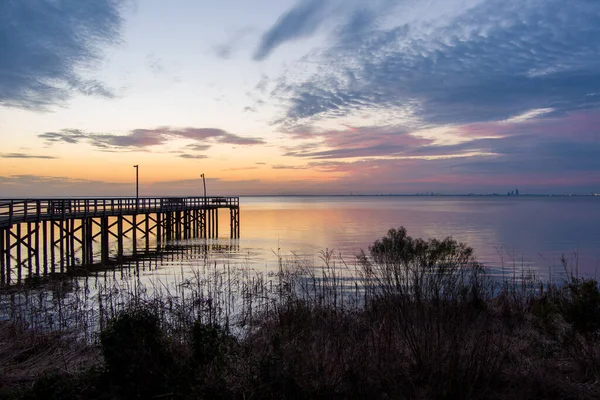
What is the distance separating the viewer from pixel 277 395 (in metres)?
Result: 5.73

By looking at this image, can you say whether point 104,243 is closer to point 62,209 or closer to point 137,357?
point 62,209

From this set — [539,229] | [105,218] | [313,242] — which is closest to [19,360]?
[105,218]

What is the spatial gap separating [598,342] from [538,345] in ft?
3.47

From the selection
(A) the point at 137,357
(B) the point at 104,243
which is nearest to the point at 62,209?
(B) the point at 104,243

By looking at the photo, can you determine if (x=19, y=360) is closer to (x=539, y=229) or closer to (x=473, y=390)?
(x=473, y=390)

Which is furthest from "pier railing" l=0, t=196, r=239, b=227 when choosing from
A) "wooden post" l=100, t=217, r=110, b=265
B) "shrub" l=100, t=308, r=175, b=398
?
"shrub" l=100, t=308, r=175, b=398

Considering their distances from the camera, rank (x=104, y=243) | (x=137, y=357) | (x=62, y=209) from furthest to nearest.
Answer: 1. (x=104, y=243)
2. (x=62, y=209)
3. (x=137, y=357)

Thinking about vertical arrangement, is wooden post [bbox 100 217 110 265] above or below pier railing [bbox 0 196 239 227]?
below

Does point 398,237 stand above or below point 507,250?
above

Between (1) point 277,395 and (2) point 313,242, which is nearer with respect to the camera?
(1) point 277,395

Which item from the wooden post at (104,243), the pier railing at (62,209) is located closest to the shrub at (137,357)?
the pier railing at (62,209)

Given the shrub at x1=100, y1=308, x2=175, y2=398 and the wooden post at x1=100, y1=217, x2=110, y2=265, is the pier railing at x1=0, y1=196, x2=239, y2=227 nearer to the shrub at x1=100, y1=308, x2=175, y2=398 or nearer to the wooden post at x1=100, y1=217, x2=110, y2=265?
the wooden post at x1=100, y1=217, x2=110, y2=265

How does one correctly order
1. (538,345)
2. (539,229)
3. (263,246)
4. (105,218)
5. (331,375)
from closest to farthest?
(331,375) < (538,345) < (105,218) < (263,246) < (539,229)

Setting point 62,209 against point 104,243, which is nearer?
point 62,209
